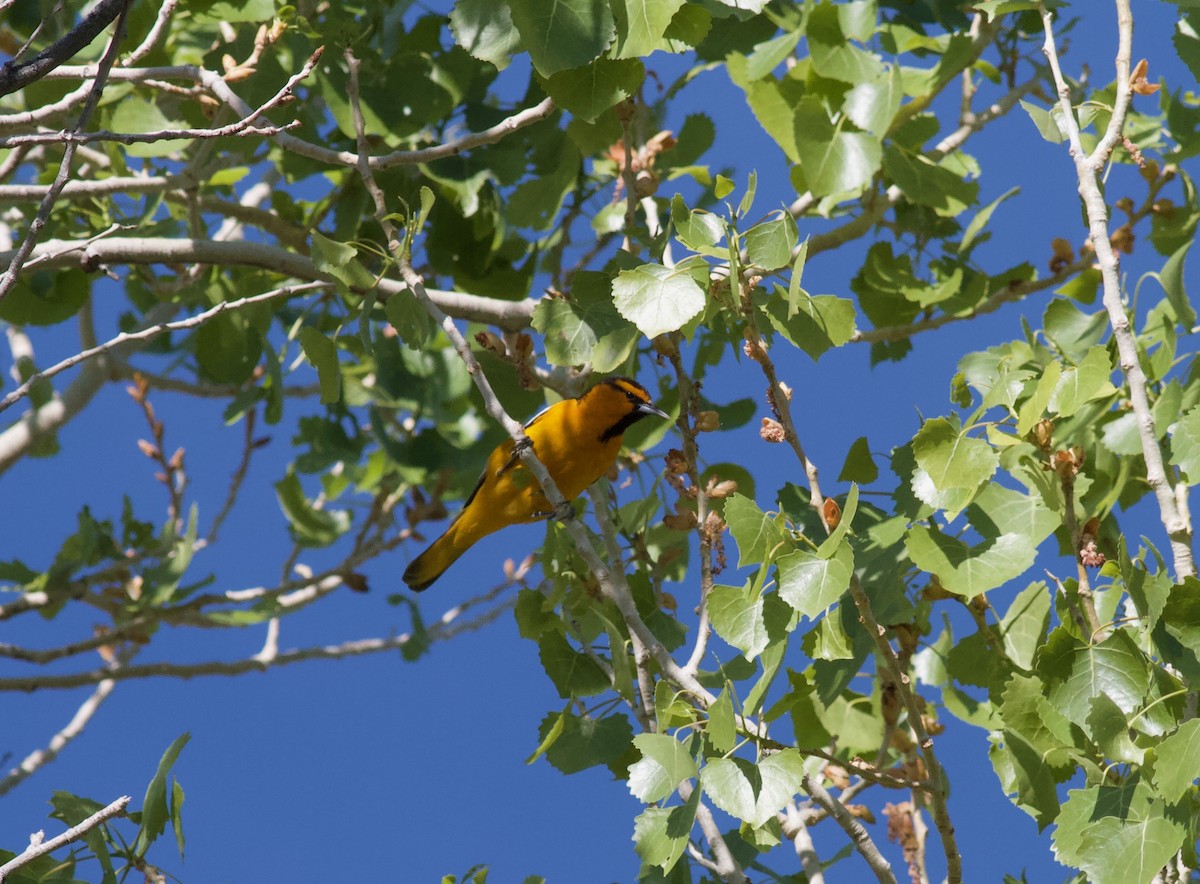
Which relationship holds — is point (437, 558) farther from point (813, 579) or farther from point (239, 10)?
point (813, 579)

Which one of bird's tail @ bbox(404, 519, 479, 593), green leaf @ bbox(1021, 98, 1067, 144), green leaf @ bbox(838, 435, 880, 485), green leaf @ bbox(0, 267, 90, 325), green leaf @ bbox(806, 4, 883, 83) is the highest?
green leaf @ bbox(0, 267, 90, 325)

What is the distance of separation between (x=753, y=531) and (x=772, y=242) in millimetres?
574

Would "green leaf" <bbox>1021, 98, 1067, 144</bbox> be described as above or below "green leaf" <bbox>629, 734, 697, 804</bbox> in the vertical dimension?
above

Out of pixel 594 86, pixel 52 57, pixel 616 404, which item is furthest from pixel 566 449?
pixel 52 57

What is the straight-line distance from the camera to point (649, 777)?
2314 mm

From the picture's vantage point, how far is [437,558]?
546 centimetres

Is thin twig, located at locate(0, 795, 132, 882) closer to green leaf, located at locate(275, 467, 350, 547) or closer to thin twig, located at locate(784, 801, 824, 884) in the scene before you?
thin twig, located at locate(784, 801, 824, 884)

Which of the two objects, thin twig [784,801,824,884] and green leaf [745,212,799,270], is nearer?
green leaf [745,212,799,270]

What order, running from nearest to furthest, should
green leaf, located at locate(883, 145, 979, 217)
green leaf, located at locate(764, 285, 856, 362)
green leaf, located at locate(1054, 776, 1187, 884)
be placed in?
green leaf, located at locate(1054, 776, 1187, 884) < green leaf, located at locate(764, 285, 856, 362) < green leaf, located at locate(883, 145, 979, 217)

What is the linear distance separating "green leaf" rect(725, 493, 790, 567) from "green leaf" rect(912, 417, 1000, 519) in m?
0.29

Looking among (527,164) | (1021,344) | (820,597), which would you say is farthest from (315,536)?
(820,597)

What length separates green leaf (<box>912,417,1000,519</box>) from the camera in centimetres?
230

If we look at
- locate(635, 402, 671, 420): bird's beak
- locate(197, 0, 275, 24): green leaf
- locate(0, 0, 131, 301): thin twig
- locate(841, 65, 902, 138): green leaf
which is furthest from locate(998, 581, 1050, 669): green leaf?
locate(197, 0, 275, 24): green leaf

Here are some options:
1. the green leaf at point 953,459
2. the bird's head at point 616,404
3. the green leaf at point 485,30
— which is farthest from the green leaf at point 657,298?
the bird's head at point 616,404
